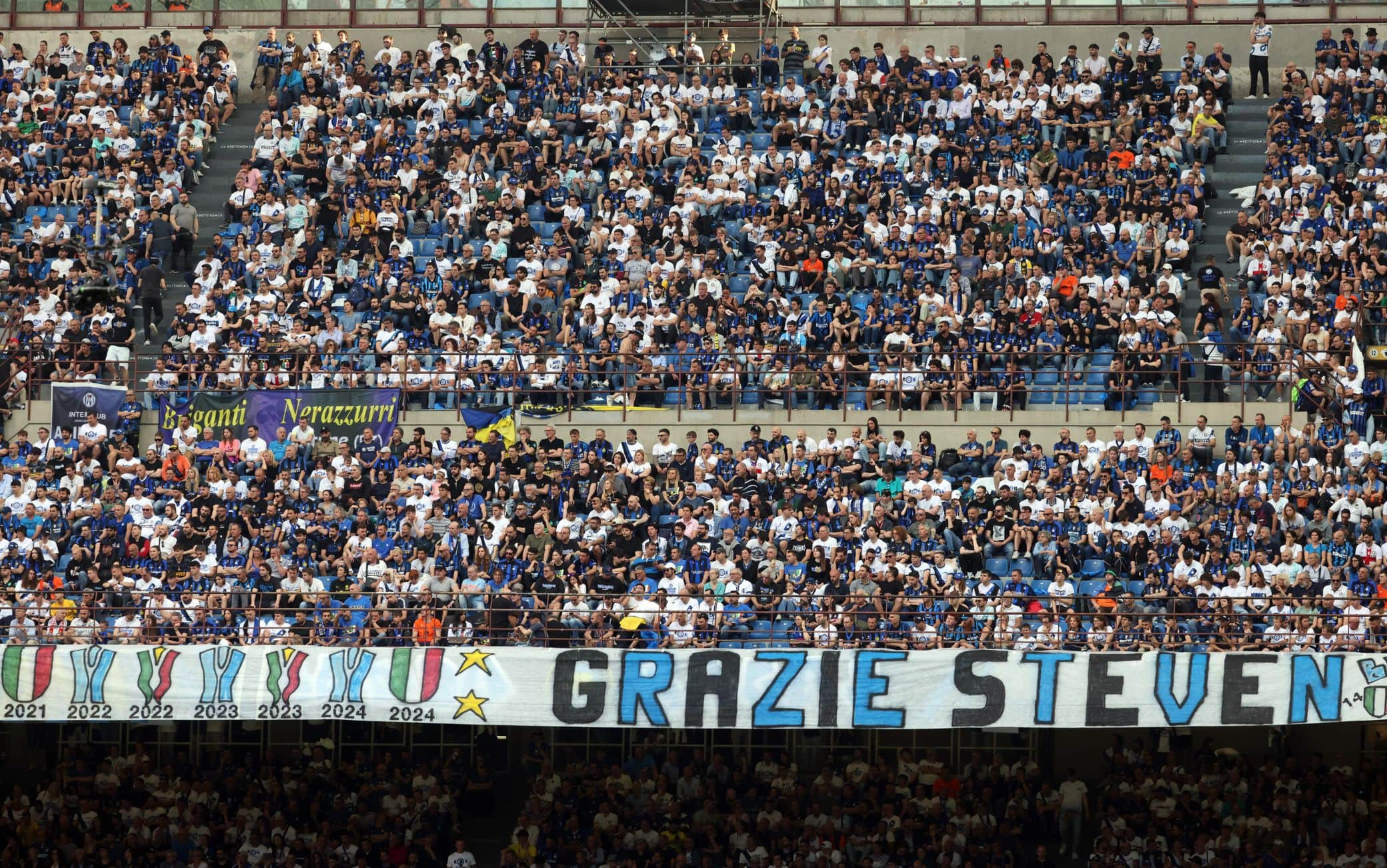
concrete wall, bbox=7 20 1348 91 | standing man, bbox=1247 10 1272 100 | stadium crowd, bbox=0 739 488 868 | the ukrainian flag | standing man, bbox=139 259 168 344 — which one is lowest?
stadium crowd, bbox=0 739 488 868

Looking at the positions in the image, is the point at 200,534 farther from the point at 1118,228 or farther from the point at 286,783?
the point at 1118,228

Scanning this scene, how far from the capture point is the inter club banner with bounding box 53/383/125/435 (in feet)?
118

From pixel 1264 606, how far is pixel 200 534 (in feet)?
50.1

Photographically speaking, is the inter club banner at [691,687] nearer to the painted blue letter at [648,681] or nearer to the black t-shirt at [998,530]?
the painted blue letter at [648,681]

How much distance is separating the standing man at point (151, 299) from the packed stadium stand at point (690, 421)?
0.33ft

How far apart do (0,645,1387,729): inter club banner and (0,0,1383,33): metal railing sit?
19092 millimetres

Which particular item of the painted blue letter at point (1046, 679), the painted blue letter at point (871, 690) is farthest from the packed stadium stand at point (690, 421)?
the painted blue letter at point (871, 690)

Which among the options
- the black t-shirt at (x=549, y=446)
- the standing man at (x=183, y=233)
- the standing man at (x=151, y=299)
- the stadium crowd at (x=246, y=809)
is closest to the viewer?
the stadium crowd at (x=246, y=809)

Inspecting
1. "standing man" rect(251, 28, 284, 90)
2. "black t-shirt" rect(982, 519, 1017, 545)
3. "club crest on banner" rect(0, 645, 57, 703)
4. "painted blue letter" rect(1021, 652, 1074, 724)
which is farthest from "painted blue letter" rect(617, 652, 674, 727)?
"standing man" rect(251, 28, 284, 90)

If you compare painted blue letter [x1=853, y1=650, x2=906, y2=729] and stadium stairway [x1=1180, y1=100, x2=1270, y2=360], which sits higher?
stadium stairway [x1=1180, y1=100, x2=1270, y2=360]

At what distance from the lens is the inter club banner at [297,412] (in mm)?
35906

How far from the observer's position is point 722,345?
3650 cm

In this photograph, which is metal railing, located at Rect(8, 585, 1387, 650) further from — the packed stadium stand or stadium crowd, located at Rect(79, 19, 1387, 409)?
stadium crowd, located at Rect(79, 19, 1387, 409)

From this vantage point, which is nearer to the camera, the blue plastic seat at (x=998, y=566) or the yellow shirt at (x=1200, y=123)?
the blue plastic seat at (x=998, y=566)
